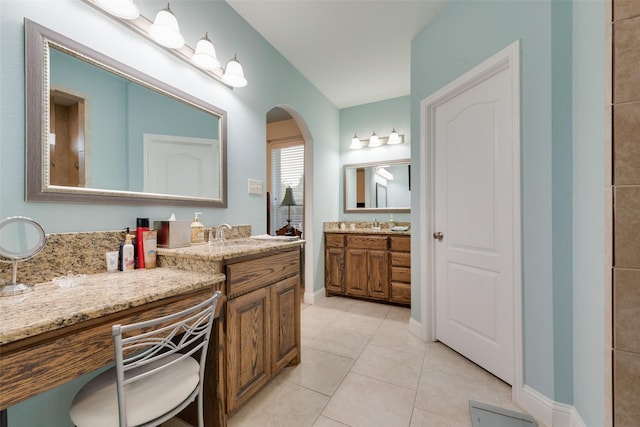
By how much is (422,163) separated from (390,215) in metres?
1.42

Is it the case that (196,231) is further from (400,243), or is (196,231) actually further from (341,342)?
(400,243)

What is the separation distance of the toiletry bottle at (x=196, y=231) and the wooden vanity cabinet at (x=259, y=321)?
1.59 feet

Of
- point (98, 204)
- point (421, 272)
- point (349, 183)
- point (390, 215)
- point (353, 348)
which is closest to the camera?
point (98, 204)

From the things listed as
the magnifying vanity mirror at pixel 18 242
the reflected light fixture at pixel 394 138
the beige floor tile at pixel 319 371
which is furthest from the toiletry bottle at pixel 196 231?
the reflected light fixture at pixel 394 138

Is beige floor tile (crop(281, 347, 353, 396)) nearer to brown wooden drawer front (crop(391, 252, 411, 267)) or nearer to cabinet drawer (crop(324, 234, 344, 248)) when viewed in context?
brown wooden drawer front (crop(391, 252, 411, 267))

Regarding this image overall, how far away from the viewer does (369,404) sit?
1.49m

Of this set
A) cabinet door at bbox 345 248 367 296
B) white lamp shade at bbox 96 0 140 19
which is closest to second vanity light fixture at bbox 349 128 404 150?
cabinet door at bbox 345 248 367 296

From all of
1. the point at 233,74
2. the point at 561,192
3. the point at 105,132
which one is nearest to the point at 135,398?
the point at 105,132

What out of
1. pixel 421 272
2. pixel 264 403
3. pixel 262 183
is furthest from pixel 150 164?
pixel 421 272

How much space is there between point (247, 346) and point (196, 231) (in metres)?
0.78

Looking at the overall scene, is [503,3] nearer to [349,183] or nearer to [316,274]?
Result: [349,183]

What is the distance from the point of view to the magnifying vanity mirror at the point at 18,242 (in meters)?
0.90

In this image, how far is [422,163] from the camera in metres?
2.25

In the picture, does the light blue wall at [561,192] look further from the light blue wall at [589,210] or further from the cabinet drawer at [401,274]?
the cabinet drawer at [401,274]
